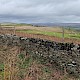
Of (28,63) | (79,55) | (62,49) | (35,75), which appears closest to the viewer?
(35,75)

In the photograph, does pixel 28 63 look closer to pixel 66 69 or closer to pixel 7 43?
pixel 66 69

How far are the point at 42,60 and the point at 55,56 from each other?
606mm

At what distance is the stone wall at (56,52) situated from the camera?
9984mm

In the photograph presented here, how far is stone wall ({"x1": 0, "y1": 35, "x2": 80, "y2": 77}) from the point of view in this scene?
998cm

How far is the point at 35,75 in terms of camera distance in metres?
8.34

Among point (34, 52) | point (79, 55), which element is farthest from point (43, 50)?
point (79, 55)

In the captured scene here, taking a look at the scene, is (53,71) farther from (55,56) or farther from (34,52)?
(34,52)

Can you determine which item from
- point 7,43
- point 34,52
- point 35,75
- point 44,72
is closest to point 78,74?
point 44,72

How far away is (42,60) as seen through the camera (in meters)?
10.9

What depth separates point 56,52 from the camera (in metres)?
11.1

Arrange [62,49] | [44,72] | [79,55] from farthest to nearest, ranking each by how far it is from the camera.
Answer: [62,49] → [79,55] → [44,72]

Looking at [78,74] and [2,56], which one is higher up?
[2,56]

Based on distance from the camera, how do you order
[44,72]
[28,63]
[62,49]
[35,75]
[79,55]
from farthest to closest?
[62,49]
[79,55]
[28,63]
[44,72]
[35,75]

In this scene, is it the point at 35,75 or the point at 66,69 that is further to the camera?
the point at 66,69
